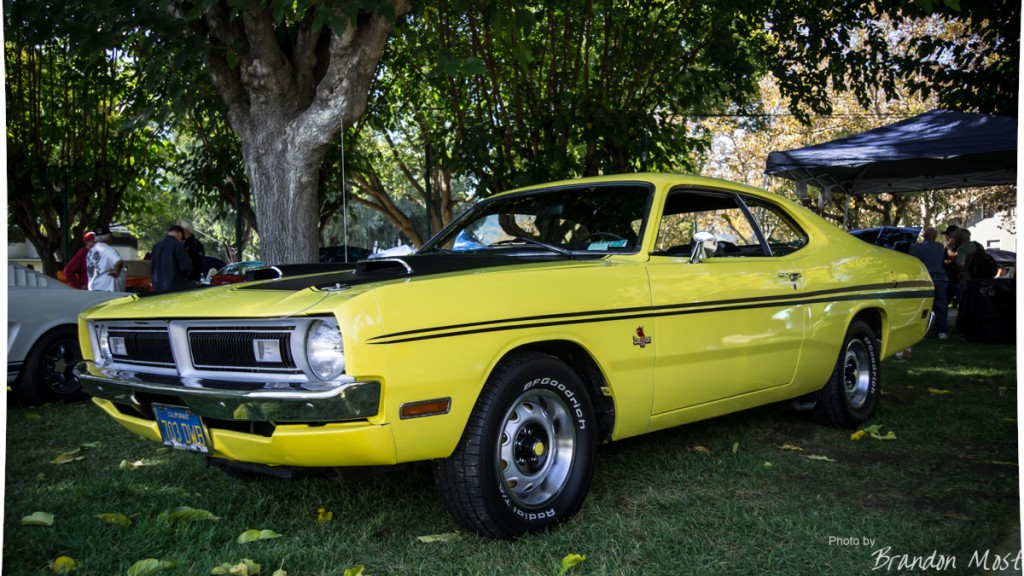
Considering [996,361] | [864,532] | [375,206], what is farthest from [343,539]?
[375,206]

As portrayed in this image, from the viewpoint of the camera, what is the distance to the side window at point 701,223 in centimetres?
409

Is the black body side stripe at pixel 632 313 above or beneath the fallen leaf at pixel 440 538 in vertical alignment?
above

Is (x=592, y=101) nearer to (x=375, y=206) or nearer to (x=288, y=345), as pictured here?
(x=288, y=345)

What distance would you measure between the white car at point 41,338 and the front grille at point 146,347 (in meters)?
3.28

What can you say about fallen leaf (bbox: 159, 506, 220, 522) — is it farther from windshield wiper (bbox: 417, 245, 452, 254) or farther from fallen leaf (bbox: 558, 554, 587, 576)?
windshield wiper (bbox: 417, 245, 452, 254)

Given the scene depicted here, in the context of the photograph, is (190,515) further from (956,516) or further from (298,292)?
(956,516)

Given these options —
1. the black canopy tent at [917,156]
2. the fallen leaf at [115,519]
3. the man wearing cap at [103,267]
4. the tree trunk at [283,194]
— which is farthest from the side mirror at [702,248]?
the man wearing cap at [103,267]

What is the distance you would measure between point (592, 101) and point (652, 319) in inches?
295

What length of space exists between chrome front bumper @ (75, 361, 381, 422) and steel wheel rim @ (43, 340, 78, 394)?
3929 millimetres

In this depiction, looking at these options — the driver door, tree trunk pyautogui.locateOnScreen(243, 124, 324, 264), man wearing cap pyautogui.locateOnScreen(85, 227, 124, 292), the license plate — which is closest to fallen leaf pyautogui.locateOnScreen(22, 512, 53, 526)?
the license plate

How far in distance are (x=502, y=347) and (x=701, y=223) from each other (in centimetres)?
209

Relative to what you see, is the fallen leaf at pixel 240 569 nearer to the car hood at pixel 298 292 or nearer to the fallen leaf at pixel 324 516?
the fallen leaf at pixel 324 516

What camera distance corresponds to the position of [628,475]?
161 inches

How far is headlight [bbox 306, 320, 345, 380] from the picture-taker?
2.78 meters
